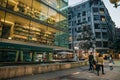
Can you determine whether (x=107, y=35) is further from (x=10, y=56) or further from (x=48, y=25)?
(x=10, y=56)

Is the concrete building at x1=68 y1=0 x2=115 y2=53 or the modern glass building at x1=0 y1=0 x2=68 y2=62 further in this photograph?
the concrete building at x1=68 y1=0 x2=115 y2=53

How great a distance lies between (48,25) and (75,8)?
46903 mm

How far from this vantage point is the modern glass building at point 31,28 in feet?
46.5

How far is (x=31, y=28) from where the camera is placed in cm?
1812

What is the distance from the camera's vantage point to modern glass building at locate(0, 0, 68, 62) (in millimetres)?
14180

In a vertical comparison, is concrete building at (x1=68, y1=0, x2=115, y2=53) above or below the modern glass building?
above

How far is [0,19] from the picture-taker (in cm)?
1348

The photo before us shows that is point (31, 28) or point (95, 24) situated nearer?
point (31, 28)

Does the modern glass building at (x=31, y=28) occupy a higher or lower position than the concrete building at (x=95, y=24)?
lower

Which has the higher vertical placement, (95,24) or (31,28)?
(95,24)

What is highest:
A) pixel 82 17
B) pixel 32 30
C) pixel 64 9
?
pixel 82 17

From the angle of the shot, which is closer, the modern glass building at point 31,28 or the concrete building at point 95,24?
the modern glass building at point 31,28

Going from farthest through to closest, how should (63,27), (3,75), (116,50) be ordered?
1. (116,50)
2. (63,27)
3. (3,75)

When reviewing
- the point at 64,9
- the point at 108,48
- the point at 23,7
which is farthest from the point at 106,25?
the point at 23,7
